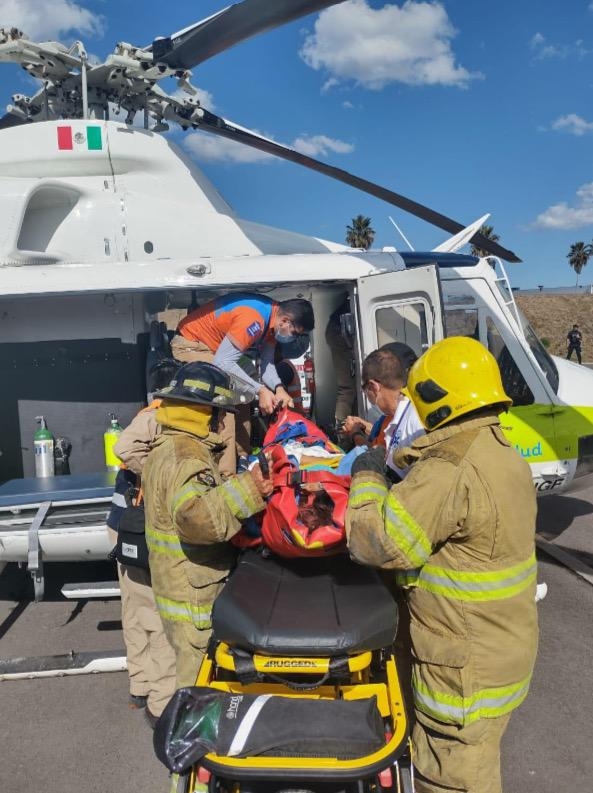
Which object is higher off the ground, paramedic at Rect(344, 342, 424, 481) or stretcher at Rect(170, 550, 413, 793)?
paramedic at Rect(344, 342, 424, 481)

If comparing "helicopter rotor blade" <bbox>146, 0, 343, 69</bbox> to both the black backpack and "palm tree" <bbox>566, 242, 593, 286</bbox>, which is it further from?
"palm tree" <bbox>566, 242, 593, 286</bbox>

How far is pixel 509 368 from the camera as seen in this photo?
5.24 metres

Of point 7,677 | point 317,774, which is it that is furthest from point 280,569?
point 7,677

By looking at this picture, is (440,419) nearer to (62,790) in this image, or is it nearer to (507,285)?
(62,790)

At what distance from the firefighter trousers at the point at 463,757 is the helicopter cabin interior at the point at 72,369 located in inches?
147

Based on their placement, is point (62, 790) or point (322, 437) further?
point (322, 437)

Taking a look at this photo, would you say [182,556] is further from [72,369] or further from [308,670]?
[72,369]

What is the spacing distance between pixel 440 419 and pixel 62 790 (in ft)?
8.15

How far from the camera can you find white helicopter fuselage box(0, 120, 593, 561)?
4.53 meters

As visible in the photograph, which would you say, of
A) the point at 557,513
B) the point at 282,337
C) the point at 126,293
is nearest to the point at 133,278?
the point at 126,293

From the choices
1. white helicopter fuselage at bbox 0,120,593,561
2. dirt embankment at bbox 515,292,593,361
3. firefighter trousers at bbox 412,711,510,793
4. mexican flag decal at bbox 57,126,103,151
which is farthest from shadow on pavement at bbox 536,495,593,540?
dirt embankment at bbox 515,292,593,361

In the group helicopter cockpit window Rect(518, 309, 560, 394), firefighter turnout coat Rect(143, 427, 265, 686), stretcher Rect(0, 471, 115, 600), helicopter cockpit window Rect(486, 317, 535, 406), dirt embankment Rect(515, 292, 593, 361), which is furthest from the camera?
dirt embankment Rect(515, 292, 593, 361)

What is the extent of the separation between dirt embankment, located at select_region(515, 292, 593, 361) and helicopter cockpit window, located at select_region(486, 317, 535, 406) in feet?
100

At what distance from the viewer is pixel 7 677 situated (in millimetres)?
3859
